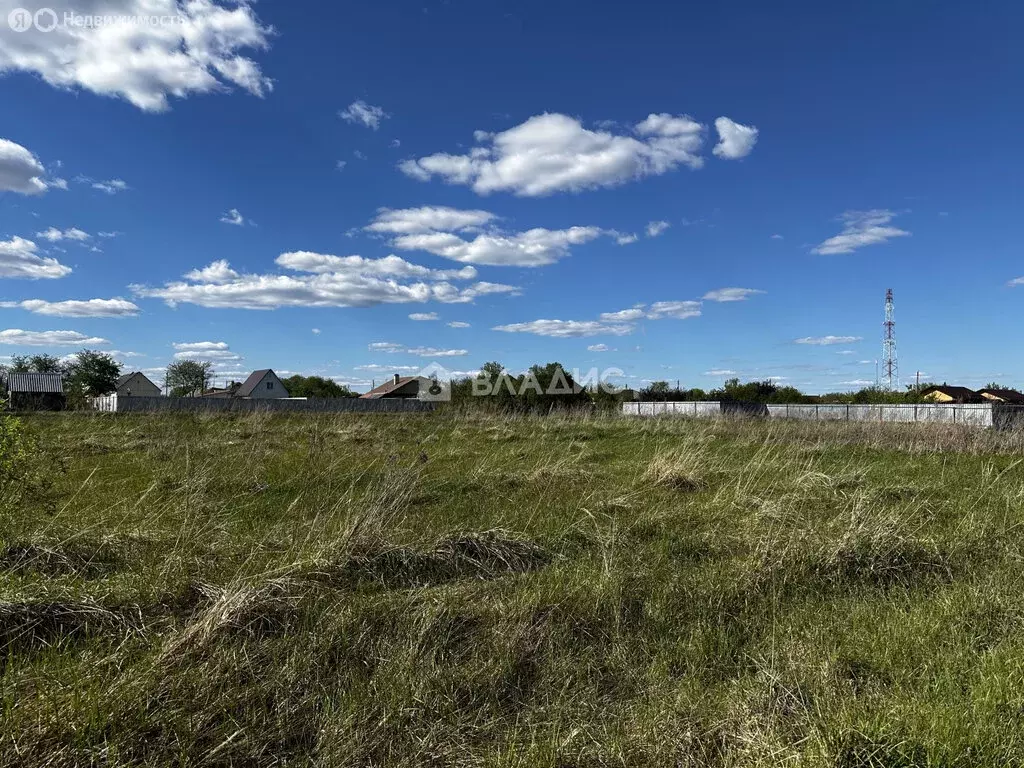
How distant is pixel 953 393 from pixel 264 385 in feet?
244

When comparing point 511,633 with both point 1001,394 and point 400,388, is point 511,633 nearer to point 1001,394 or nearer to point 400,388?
point 1001,394

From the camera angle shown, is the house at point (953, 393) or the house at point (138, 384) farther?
the house at point (138, 384)

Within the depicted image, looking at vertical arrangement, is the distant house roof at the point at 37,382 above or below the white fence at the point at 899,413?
above

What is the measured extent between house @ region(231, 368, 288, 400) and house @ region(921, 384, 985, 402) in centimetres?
6945

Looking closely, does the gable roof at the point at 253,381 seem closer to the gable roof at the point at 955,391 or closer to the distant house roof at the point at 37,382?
the distant house roof at the point at 37,382

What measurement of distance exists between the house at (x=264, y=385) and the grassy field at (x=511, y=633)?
239 feet

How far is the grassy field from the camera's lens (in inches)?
87.7

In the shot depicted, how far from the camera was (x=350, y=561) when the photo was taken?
416 cm

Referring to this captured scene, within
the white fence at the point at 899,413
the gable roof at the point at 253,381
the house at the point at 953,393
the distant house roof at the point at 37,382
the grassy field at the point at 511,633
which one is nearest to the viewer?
the grassy field at the point at 511,633

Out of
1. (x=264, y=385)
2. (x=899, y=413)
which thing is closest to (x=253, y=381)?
(x=264, y=385)

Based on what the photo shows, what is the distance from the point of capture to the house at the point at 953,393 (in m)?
47.7

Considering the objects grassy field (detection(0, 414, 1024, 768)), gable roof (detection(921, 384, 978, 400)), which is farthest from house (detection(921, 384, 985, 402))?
grassy field (detection(0, 414, 1024, 768))

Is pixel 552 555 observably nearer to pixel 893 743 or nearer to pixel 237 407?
pixel 893 743

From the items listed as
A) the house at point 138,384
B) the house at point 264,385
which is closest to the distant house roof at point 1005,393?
the house at point 264,385
